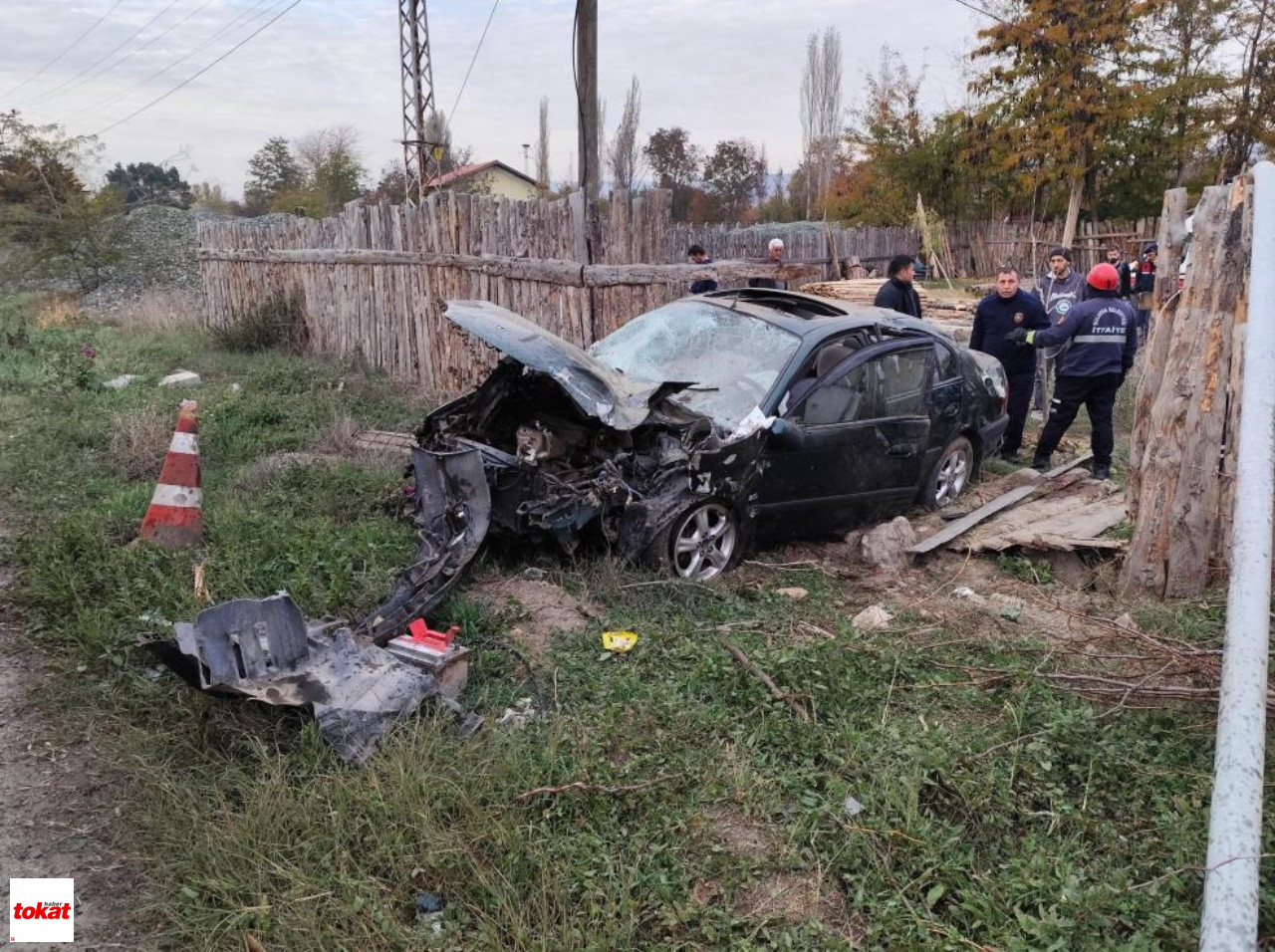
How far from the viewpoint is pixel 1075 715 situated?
3.45 metres

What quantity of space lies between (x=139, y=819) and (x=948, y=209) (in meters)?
30.2

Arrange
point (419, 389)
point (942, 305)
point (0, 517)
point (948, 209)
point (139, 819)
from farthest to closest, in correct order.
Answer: point (948, 209) < point (942, 305) < point (419, 389) < point (0, 517) < point (139, 819)

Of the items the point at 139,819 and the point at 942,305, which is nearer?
the point at 139,819

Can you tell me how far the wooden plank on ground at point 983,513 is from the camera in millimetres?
5967

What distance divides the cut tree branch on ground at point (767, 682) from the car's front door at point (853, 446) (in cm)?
157

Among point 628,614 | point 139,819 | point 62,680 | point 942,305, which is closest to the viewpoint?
point 139,819

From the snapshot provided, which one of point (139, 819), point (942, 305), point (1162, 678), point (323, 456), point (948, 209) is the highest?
point (948, 209)

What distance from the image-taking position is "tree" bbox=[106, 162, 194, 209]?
1470 inches

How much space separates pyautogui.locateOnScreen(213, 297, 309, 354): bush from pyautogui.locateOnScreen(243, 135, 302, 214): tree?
119 feet

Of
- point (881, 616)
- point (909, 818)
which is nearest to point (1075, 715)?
point (909, 818)

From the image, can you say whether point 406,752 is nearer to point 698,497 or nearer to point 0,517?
point 698,497

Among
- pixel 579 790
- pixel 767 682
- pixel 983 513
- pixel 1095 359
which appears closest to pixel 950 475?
pixel 983 513

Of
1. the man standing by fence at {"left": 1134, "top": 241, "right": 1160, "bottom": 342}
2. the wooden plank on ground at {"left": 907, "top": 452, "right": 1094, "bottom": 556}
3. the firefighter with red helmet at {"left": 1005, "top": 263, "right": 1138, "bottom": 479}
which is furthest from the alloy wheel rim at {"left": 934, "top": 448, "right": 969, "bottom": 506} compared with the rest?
the man standing by fence at {"left": 1134, "top": 241, "right": 1160, "bottom": 342}

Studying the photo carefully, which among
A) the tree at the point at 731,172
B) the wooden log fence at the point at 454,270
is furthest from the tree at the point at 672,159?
the wooden log fence at the point at 454,270
